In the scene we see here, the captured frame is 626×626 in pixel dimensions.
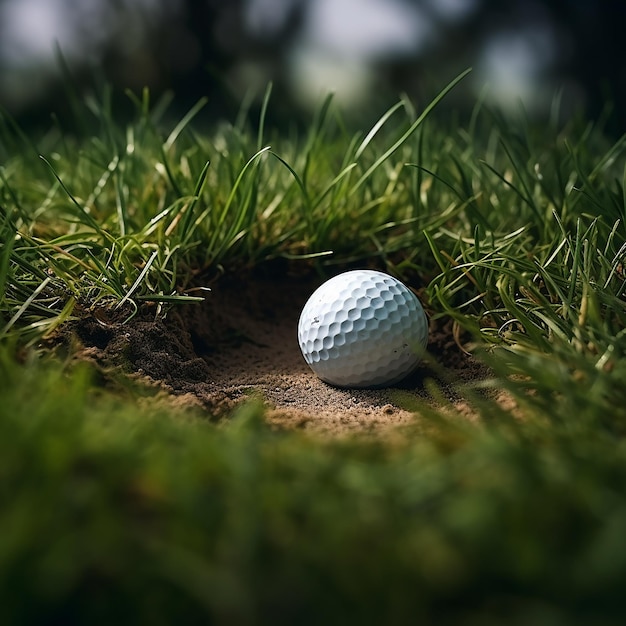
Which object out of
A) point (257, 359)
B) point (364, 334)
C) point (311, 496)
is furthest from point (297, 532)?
point (257, 359)

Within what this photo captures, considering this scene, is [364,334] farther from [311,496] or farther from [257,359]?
[311,496]

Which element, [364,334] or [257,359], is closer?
[364,334]

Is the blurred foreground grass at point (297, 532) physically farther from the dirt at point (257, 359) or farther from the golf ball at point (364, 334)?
the golf ball at point (364, 334)

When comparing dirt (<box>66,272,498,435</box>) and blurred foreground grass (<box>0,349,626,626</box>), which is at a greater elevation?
blurred foreground grass (<box>0,349,626,626</box>)

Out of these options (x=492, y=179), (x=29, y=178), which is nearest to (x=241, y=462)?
(x=492, y=179)

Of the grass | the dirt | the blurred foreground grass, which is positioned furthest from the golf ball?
the blurred foreground grass

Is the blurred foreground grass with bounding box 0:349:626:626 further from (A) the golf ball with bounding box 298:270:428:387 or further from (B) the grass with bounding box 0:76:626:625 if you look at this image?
(A) the golf ball with bounding box 298:270:428:387
